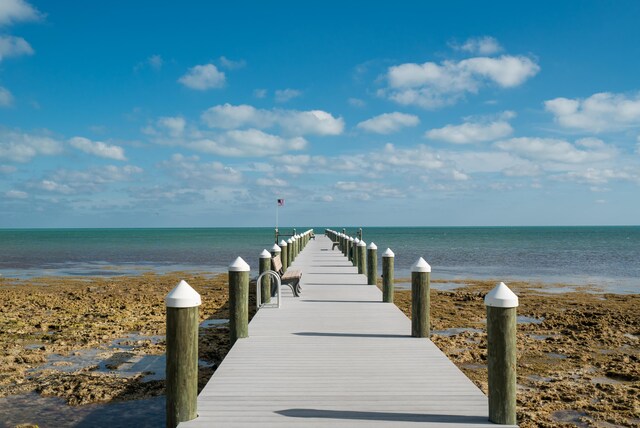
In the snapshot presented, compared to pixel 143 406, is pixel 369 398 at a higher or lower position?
higher

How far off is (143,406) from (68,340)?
5.38 meters

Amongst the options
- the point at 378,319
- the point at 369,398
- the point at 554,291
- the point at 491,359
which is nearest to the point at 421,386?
the point at 369,398

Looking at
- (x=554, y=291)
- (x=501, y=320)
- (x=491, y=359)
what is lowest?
(x=554, y=291)

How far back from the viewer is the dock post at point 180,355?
16.2ft

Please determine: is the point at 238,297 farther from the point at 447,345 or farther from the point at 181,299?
the point at 447,345

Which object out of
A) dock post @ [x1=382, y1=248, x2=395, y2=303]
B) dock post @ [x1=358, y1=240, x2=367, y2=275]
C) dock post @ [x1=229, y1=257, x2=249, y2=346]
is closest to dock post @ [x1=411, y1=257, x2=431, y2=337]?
dock post @ [x1=229, y1=257, x2=249, y2=346]

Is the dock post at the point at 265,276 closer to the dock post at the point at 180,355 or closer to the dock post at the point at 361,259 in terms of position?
the dock post at the point at 180,355

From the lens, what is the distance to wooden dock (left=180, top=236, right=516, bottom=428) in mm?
5066

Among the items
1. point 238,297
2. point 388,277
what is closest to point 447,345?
point 388,277

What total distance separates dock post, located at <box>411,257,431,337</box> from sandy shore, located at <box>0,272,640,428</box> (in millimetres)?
1538

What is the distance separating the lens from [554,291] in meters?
23.4

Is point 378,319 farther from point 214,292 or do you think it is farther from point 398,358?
point 214,292

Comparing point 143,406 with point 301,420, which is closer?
point 301,420

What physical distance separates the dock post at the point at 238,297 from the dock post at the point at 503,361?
13.3 ft
